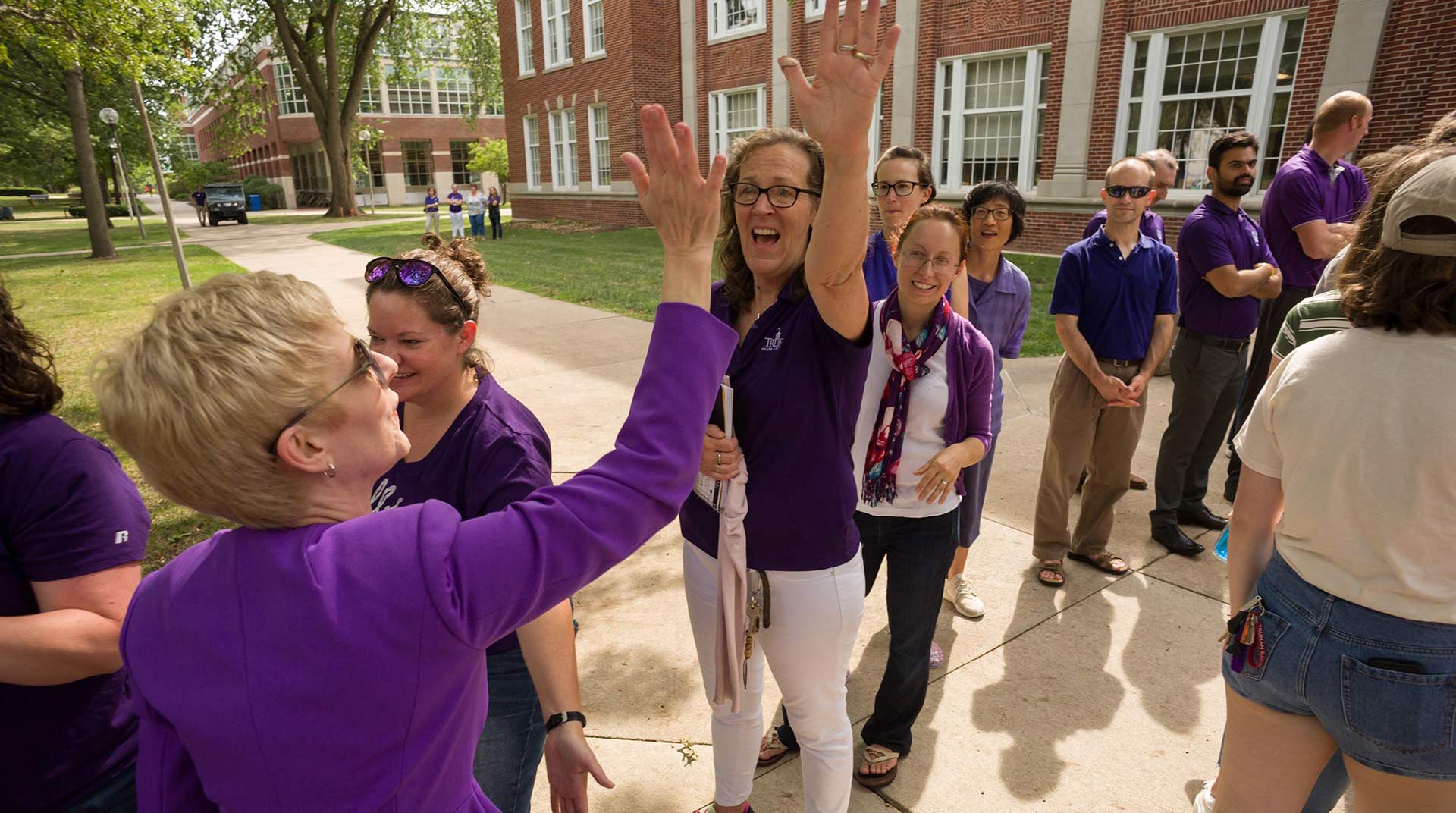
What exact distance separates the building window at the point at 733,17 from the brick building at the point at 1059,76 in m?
0.05

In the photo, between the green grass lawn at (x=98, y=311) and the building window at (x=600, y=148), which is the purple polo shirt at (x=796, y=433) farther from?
the building window at (x=600, y=148)

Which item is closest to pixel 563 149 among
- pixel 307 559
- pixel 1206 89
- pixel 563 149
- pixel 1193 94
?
pixel 563 149

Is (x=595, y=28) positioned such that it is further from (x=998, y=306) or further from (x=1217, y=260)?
(x=998, y=306)

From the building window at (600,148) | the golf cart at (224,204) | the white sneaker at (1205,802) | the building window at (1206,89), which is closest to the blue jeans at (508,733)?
the white sneaker at (1205,802)

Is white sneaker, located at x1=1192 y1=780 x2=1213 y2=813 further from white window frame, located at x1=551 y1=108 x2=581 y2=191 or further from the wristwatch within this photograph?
white window frame, located at x1=551 y1=108 x2=581 y2=191

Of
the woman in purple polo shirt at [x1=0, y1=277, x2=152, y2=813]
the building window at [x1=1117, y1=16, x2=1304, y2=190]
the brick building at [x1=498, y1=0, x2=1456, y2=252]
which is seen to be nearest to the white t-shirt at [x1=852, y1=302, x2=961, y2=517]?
the woman in purple polo shirt at [x1=0, y1=277, x2=152, y2=813]

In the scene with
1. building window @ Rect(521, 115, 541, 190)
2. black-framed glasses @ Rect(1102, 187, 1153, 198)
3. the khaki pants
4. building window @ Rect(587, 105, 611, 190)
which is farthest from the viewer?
building window @ Rect(521, 115, 541, 190)

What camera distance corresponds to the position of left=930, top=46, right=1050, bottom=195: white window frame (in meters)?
14.7

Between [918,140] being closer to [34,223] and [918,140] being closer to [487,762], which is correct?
[487,762]

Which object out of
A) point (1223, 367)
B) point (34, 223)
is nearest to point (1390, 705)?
point (1223, 367)

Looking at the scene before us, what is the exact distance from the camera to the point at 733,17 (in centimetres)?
2095

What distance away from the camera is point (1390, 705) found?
1428 millimetres

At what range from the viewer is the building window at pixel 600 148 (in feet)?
82.6

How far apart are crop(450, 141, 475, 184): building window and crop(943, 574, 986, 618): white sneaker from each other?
57789 millimetres
